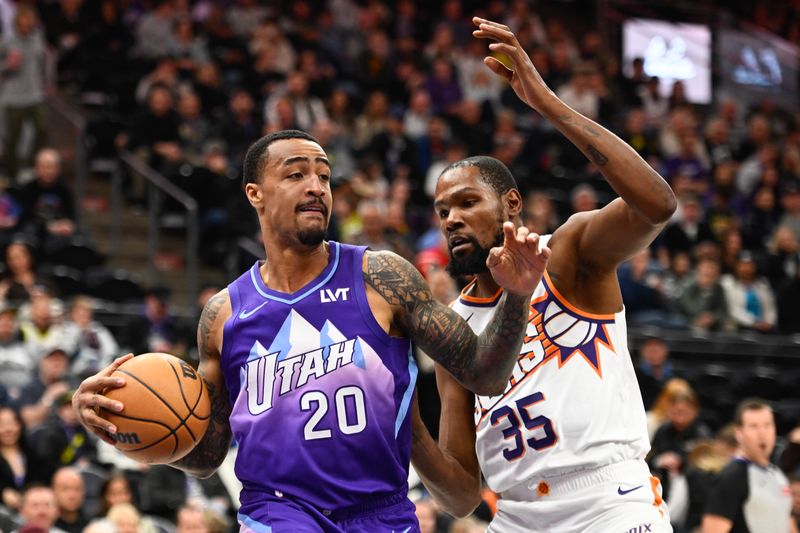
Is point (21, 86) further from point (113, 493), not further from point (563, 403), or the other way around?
point (563, 403)

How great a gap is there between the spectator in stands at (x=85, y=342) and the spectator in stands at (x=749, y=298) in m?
7.29

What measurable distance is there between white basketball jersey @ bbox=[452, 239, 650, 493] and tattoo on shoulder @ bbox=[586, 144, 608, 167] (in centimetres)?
54

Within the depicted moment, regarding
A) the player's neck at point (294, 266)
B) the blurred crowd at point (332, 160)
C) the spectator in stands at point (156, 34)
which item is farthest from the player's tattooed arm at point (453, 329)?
the spectator in stands at point (156, 34)

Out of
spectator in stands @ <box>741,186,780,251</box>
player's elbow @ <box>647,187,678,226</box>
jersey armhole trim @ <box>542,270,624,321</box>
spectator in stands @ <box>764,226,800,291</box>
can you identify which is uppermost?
player's elbow @ <box>647,187,678,226</box>

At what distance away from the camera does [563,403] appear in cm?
482

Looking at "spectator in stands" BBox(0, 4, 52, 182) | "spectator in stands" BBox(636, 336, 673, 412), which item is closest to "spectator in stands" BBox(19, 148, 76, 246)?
"spectator in stands" BBox(0, 4, 52, 182)

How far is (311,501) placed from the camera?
4441 mm

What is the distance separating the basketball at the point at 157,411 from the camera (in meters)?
4.54

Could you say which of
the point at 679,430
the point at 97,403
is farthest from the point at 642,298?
the point at 97,403

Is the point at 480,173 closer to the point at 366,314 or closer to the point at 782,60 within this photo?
the point at 366,314

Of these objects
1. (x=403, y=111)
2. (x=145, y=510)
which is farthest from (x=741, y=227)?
(x=145, y=510)

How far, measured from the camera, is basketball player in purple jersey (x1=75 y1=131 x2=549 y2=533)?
4453 millimetres

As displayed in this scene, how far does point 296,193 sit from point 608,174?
3.78ft

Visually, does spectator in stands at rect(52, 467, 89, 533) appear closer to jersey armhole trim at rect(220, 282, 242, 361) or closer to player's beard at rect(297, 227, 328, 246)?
jersey armhole trim at rect(220, 282, 242, 361)
